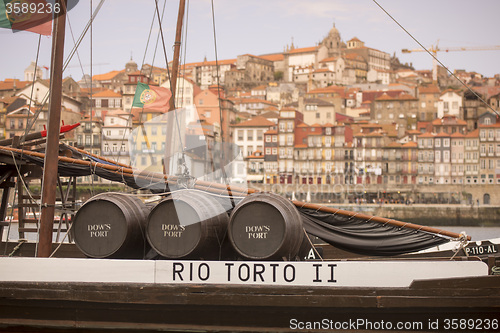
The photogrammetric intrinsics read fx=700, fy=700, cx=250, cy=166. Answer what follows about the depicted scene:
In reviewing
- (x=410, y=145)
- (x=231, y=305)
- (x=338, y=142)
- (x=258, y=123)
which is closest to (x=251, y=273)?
(x=231, y=305)

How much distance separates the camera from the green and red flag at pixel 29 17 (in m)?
10.4

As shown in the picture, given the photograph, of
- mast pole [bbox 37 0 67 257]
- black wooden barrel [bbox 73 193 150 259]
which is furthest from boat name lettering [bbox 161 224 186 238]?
mast pole [bbox 37 0 67 257]

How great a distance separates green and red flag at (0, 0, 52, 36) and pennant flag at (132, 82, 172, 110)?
730cm

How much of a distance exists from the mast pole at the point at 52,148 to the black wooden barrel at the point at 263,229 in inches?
99.1

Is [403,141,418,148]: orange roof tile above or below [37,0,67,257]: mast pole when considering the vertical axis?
above

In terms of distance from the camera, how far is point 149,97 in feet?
61.3

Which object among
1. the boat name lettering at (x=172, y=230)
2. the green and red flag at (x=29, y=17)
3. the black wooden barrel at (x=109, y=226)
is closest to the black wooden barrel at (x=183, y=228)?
the boat name lettering at (x=172, y=230)

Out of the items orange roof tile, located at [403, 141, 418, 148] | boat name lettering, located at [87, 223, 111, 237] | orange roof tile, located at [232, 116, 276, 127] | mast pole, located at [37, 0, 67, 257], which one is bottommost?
boat name lettering, located at [87, 223, 111, 237]

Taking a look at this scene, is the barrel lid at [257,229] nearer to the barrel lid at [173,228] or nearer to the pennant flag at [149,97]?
the barrel lid at [173,228]

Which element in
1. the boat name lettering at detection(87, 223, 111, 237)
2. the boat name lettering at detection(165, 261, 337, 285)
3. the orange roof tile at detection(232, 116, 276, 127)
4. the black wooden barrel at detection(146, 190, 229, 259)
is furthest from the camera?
the orange roof tile at detection(232, 116, 276, 127)

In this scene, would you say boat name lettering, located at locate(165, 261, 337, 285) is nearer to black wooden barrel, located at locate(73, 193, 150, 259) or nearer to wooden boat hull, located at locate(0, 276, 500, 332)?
wooden boat hull, located at locate(0, 276, 500, 332)

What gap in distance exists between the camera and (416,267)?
311 inches

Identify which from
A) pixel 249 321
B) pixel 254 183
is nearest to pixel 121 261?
pixel 249 321

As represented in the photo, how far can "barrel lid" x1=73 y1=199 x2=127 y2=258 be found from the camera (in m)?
8.70
